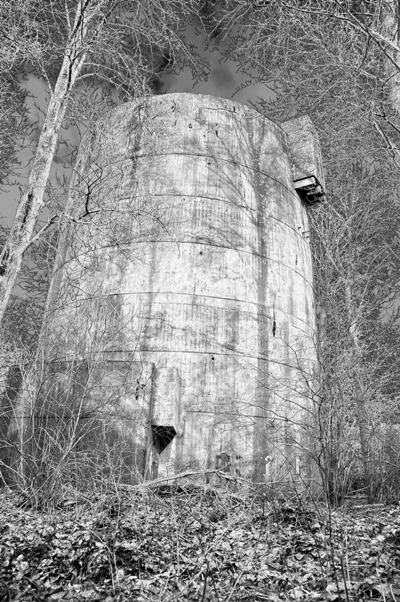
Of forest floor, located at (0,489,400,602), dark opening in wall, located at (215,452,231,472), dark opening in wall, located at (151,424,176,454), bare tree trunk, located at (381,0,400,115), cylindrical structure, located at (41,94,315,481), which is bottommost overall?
forest floor, located at (0,489,400,602)

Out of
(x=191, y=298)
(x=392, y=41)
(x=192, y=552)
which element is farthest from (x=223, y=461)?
(x=392, y=41)

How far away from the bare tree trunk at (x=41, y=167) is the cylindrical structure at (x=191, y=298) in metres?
0.60

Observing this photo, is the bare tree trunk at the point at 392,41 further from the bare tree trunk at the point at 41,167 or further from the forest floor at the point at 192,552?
the forest floor at the point at 192,552

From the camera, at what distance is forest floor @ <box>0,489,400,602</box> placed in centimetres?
324

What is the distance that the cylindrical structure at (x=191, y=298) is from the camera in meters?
6.90

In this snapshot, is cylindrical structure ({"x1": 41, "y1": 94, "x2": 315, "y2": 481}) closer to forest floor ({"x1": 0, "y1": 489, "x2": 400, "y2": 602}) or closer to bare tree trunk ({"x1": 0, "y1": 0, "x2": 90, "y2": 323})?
bare tree trunk ({"x1": 0, "y1": 0, "x2": 90, "y2": 323})

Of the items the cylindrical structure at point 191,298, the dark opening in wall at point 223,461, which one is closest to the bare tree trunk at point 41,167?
the cylindrical structure at point 191,298

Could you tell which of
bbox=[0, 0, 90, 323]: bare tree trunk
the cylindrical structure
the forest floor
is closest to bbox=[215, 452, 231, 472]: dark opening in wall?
the cylindrical structure

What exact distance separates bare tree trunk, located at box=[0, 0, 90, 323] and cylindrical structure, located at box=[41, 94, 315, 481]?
1.98ft

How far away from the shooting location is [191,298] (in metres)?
7.64

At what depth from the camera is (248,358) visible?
24.8 ft

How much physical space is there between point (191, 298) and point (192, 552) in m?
4.16

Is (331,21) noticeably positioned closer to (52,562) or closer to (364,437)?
(364,437)

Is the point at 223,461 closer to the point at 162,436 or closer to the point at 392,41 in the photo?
the point at 162,436
